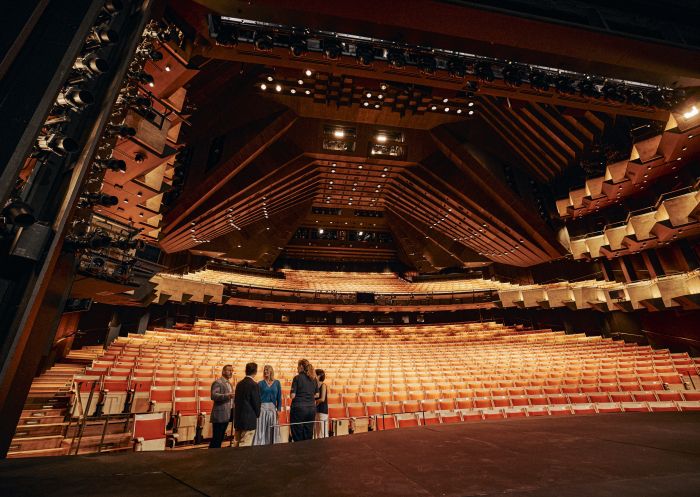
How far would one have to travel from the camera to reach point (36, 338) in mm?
3051

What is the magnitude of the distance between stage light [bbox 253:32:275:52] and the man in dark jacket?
17.1 ft

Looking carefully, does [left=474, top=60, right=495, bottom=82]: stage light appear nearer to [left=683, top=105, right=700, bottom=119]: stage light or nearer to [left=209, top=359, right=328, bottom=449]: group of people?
[left=683, top=105, right=700, bottom=119]: stage light

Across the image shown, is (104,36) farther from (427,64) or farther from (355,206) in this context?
(355,206)

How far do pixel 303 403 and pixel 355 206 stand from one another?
1503cm

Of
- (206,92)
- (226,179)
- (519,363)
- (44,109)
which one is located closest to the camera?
(44,109)

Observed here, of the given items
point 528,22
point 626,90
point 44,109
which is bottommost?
point 44,109

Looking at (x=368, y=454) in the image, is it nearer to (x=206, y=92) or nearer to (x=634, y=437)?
(x=634, y=437)

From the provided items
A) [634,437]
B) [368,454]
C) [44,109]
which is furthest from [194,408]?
[634,437]

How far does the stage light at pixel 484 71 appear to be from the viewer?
19.9 ft

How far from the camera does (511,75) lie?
20.0 ft

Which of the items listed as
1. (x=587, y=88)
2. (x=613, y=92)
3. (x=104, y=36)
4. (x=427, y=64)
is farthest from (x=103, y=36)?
(x=613, y=92)

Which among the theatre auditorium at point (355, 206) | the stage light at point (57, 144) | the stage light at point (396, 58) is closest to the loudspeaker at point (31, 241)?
the theatre auditorium at point (355, 206)

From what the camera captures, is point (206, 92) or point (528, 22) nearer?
point (528, 22)

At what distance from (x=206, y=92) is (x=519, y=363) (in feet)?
38.9
